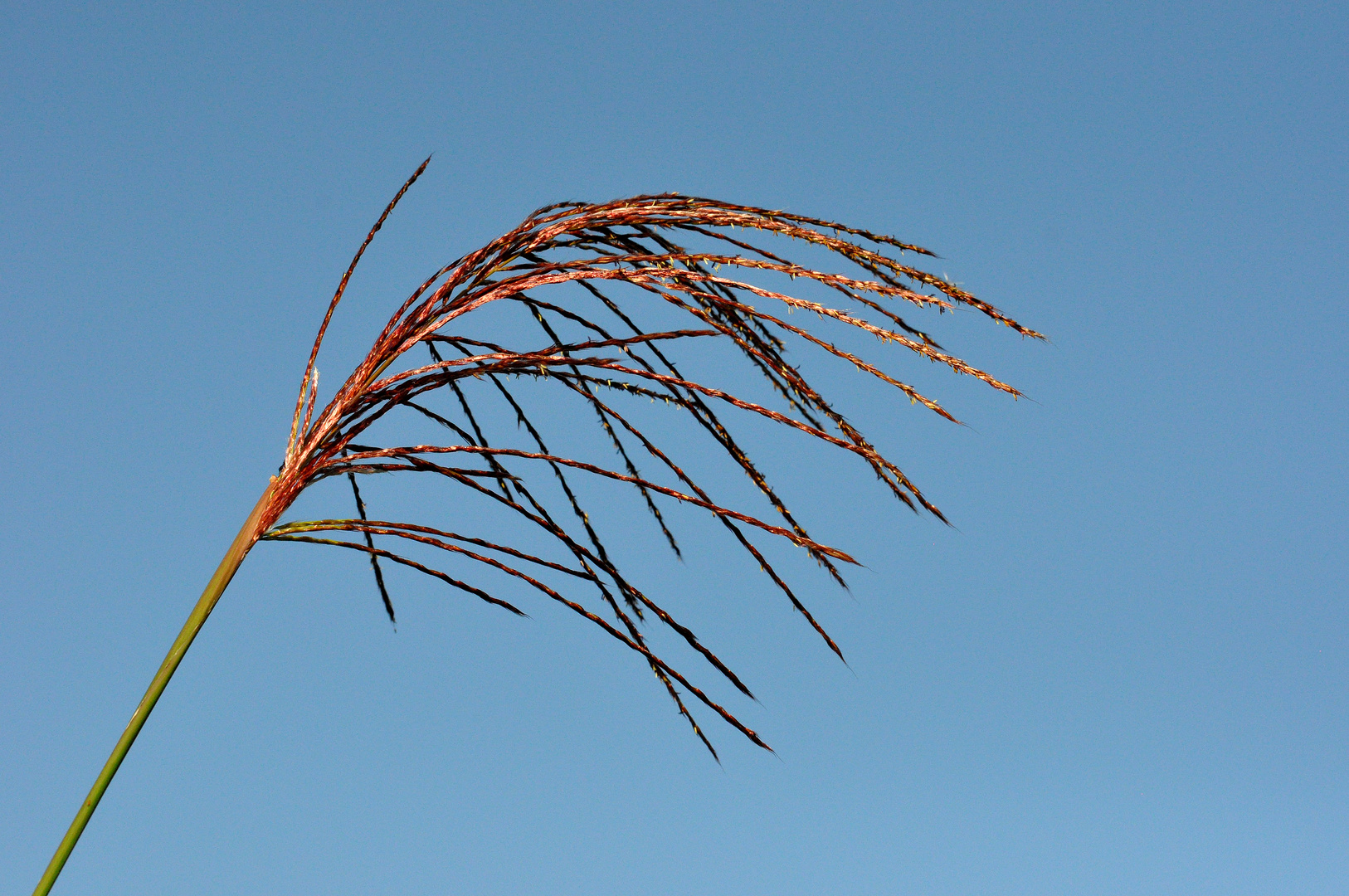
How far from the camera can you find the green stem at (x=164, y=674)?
1.14 meters

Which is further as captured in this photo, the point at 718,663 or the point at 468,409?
the point at 468,409

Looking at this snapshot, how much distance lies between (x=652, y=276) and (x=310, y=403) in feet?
Result: 1.69

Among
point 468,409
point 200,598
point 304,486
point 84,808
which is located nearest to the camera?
point 84,808

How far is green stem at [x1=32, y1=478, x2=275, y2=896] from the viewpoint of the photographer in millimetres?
1141

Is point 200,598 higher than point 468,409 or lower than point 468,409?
lower

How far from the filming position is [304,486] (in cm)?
138

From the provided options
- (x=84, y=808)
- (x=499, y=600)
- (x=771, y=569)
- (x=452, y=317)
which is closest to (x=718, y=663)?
(x=771, y=569)

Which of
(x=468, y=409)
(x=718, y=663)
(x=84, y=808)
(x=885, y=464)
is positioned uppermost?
(x=468, y=409)

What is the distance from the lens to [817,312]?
1.32 m

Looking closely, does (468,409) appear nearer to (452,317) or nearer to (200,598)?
(452,317)

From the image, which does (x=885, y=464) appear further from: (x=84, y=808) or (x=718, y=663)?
(x=84, y=808)

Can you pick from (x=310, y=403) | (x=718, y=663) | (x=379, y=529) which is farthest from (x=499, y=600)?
(x=310, y=403)

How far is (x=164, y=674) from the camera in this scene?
1.21 meters

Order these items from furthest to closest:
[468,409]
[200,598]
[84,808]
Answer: [468,409]
[200,598]
[84,808]
